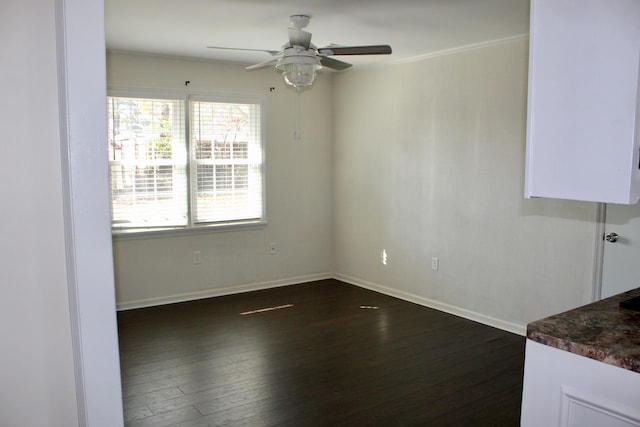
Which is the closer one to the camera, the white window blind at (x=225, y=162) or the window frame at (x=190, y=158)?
the window frame at (x=190, y=158)

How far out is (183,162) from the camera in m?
5.23

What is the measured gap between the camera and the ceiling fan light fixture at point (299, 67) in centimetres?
353

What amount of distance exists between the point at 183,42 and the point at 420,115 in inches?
94.6

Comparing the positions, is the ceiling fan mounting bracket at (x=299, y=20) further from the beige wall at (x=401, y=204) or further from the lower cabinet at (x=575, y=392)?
the lower cabinet at (x=575, y=392)

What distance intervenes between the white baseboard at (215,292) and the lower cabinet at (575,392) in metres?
4.22

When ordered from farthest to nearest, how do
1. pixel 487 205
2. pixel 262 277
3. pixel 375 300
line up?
1. pixel 262 277
2. pixel 375 300
3. pixel 487 205

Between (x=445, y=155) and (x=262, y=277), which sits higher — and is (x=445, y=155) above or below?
above

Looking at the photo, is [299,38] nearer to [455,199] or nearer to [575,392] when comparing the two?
[455,199]

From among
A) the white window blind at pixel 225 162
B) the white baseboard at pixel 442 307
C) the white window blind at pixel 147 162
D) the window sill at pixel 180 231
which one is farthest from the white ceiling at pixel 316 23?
the white baseboard at pixel 442 307

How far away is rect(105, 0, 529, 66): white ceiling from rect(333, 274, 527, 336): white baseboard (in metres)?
2.48

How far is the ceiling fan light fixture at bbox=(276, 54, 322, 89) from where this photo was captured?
3533mm

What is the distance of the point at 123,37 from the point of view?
Result: 13.9 feet

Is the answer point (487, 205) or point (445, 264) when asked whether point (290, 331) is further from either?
point (487, 205)

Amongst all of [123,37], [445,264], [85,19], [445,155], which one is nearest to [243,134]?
[123,37]
